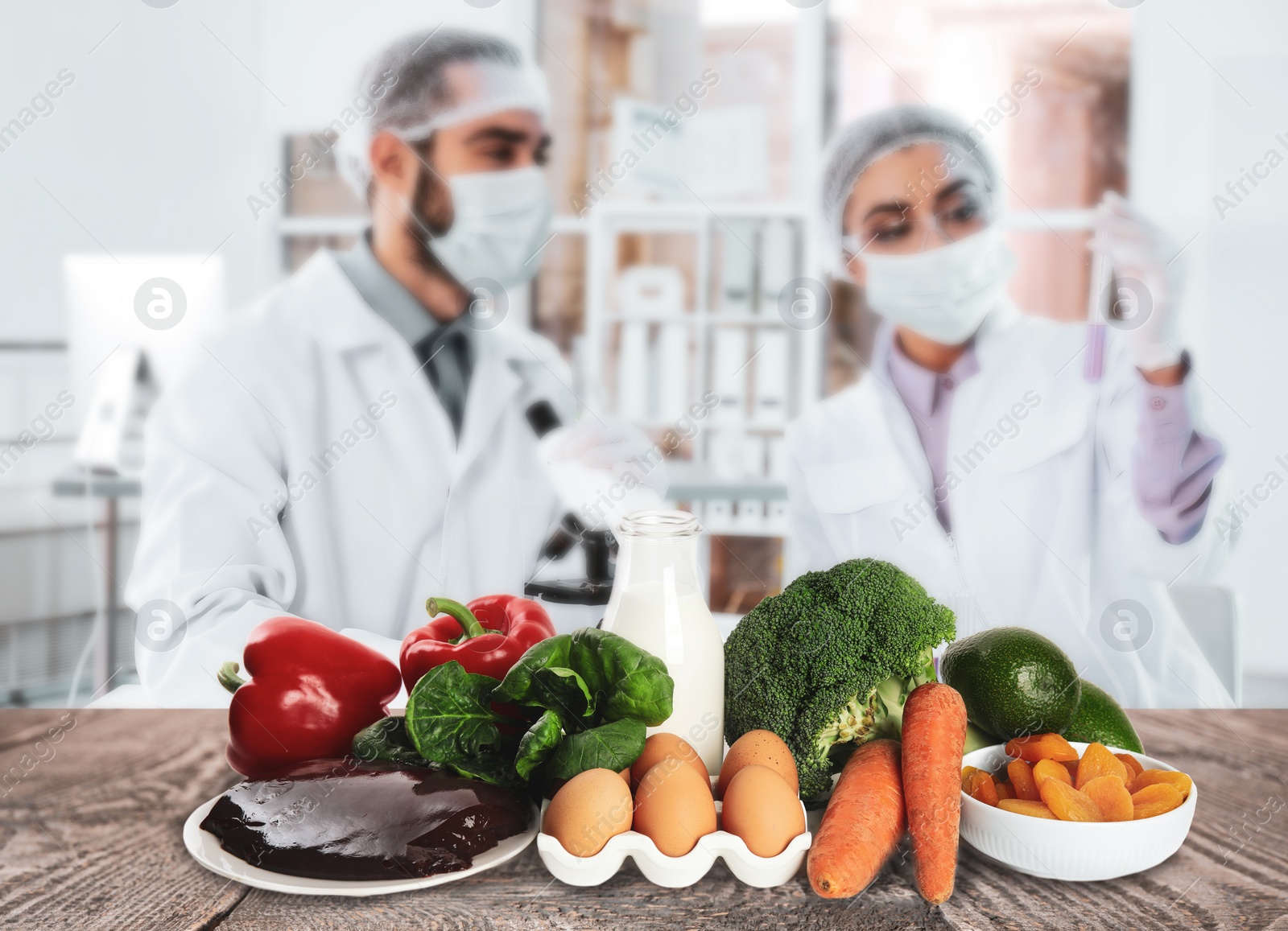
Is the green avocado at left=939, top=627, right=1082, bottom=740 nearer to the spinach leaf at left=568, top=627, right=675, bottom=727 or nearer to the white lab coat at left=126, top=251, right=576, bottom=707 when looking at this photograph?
the spinach leaf at left=568, top=627, right=675, bottom=727

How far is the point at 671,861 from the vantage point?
1.67 ft

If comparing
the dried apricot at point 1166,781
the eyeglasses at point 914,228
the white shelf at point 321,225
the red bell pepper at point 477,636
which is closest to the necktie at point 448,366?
the white shelf at point 321,225

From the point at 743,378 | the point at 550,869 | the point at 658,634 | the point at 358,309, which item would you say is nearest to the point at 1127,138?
the point at 743,378

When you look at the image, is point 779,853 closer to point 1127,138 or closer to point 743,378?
point 743,378

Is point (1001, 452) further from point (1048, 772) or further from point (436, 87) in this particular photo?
point (1048, 772)

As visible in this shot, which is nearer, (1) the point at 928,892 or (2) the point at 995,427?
(1) the point at 928,892

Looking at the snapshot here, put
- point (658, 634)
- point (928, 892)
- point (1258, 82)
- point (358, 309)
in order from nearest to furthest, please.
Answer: point (928, 892) → point (658, 634) → point (358, 309) → point (1258, 82)

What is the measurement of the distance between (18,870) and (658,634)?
40 centimetres

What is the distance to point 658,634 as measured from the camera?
61 cm

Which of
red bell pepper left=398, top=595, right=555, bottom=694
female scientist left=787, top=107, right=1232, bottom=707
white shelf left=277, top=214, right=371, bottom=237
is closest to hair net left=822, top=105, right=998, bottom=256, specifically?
female scientist left=787, top=107, right=1232, bottom=707

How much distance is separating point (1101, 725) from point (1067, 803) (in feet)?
0.55

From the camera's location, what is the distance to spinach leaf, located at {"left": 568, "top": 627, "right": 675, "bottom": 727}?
21.7 inches

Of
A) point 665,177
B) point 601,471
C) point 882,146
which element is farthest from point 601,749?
point 665,177

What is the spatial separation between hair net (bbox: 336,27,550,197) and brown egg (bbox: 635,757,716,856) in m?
1.57
